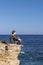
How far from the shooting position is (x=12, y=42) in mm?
25766

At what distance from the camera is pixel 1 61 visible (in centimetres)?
1906

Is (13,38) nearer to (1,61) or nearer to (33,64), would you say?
(33,64)

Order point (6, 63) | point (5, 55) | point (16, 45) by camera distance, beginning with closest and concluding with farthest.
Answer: point (6, 63) < point (5, 55) < point (16, 45)

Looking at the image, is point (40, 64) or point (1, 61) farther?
point (40, 64)

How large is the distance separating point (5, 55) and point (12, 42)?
423 cm

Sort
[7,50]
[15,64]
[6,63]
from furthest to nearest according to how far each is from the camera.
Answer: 1. [7,50]
2. [15,64]
3. [6,63]

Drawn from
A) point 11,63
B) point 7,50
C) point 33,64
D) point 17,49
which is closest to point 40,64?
point 33,64

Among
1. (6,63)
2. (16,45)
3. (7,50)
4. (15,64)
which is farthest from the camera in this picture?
(16,45)

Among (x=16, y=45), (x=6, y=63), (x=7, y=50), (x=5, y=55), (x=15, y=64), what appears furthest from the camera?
(x=16, y=45)

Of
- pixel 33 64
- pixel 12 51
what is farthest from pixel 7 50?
pixel 33 64

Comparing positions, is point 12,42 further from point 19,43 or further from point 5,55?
point 5,55

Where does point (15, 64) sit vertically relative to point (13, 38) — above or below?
below

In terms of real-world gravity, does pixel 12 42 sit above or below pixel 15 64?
above

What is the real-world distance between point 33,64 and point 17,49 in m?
2.39
